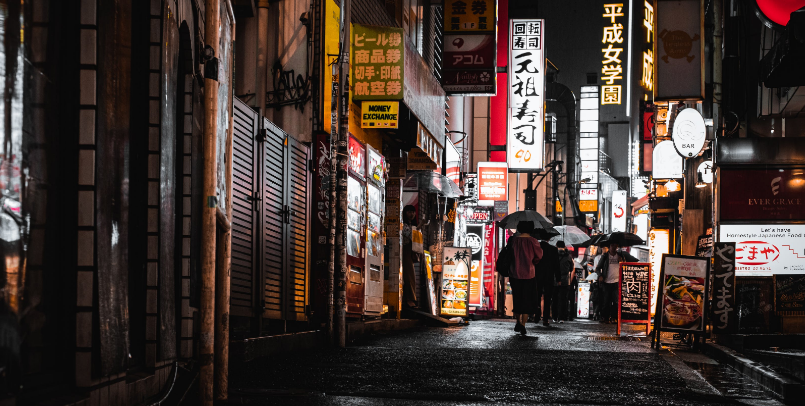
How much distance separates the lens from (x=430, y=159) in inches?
815

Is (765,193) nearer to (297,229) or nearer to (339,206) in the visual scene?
(339,206)

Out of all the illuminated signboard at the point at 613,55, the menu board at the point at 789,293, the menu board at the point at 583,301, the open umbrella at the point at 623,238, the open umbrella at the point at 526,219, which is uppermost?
the illuminated signboard at the point at 613,55

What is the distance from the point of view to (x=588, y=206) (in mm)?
56312

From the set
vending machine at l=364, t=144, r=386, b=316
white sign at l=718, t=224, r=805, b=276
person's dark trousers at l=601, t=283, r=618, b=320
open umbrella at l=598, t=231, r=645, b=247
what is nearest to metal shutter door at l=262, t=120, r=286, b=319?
vending machine at l=364, t=144, r=386, b=316

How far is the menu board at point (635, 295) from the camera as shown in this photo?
581 inches

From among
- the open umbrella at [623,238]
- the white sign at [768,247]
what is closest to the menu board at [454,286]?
the open umbrella at [623,238]

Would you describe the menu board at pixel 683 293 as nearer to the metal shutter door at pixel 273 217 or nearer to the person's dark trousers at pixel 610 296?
the metal shutter door at pixel 273 217

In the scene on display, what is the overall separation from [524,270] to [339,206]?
4.87m

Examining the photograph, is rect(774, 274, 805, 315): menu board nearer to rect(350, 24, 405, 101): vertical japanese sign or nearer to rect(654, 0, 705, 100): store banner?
rect(654, 0, 705, 100): store banner

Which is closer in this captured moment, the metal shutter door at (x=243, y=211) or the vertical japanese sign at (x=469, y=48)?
the metal shutter door at (x=243, y=211)

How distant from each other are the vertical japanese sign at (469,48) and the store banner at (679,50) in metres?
4.84

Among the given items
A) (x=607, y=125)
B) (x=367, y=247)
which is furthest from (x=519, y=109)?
(x=607, y=125)

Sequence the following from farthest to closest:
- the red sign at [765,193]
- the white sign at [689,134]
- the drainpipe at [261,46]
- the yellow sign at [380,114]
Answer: the white sign at [689,134] < the yellow sign at [380,114] < the red sign at [765,193] < the drainpipe at [261,46]

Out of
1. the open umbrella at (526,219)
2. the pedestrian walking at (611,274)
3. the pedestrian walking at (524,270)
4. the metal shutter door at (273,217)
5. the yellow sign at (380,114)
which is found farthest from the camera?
the open umbrella at (526,219)
